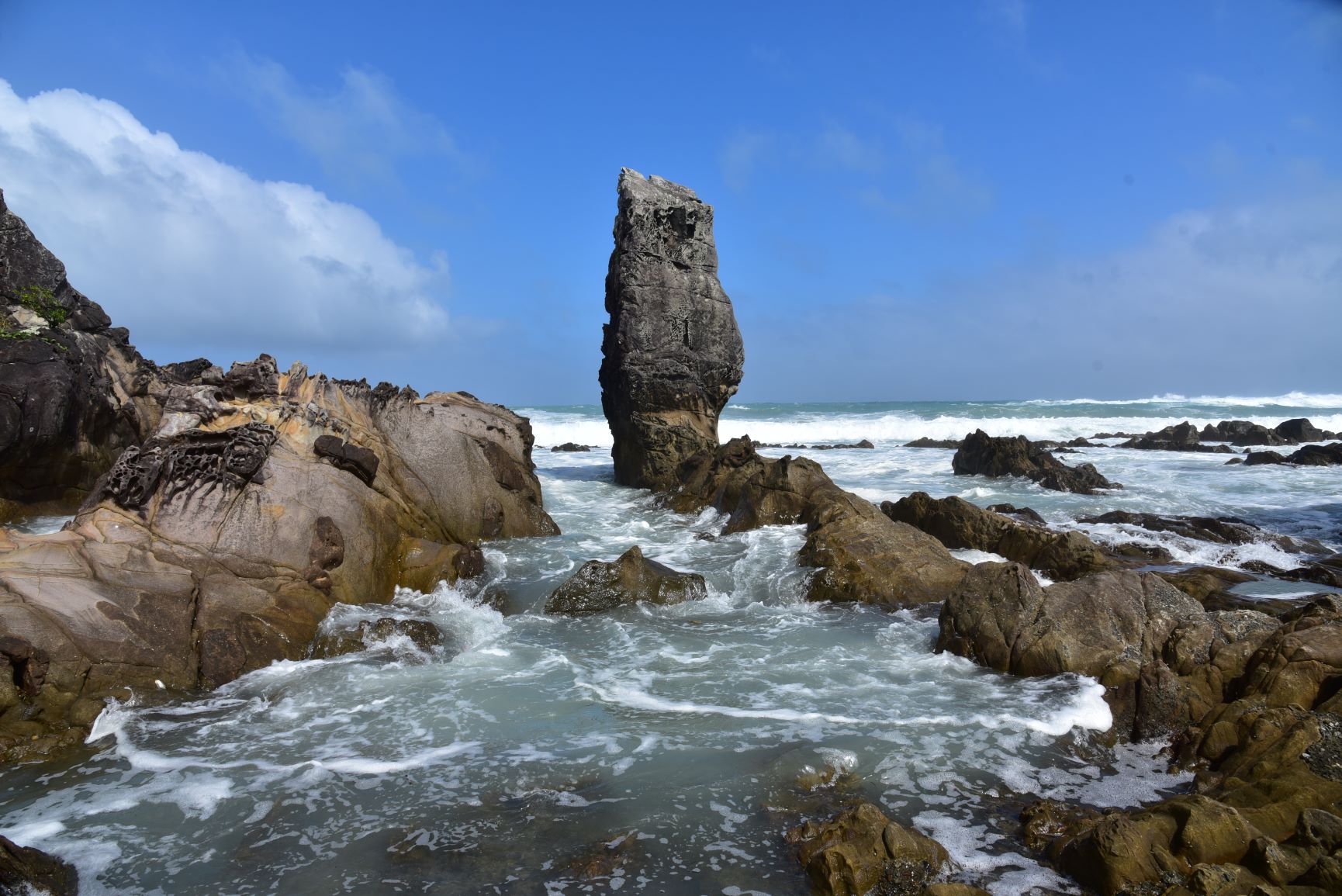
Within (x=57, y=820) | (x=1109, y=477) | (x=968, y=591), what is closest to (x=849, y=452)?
(x=1109, y=477)

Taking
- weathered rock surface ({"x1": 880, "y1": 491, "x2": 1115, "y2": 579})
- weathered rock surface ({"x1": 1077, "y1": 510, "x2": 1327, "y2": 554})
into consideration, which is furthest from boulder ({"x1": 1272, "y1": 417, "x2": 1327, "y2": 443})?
weathered rock surface ({"x1": 880, "y1": 491, "x2": 1115, "y2": 579})

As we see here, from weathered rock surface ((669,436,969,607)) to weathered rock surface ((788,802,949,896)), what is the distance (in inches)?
197

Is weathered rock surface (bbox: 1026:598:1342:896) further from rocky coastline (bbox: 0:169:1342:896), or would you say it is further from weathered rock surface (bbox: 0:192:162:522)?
weathered rock surface (bbox: 0:192:162:522)

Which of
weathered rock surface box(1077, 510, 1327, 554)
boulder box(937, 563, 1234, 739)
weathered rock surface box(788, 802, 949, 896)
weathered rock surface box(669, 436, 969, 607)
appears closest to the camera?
weathered rock surface box(788, 802, 949, 896)

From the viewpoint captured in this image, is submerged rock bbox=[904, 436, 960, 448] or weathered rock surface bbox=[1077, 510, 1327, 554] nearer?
weathered rock surface bbox=[1077, 510, 1327, 554]

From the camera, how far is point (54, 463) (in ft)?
36.8

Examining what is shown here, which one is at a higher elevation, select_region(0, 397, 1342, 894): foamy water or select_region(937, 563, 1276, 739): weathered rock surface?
select_region(937, 563, 1276, 739): weathered rock surface

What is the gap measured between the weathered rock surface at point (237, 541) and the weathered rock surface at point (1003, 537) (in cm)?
652

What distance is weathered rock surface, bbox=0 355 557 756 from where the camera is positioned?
5.75 meters

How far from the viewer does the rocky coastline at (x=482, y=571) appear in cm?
371

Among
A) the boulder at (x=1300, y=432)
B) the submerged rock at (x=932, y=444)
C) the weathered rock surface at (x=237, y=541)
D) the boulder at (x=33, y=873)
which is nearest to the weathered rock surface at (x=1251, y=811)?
the boulder at (x=33, y=873)

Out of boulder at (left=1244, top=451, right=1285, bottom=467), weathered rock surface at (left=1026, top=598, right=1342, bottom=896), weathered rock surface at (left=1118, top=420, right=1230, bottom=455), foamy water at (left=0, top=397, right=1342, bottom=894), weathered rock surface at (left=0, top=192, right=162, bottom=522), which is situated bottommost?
foamy water at (left=0, top=397, right=1342, bottom=894)

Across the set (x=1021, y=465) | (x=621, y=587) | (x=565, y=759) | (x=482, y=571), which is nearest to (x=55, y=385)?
(x=482, y=571)

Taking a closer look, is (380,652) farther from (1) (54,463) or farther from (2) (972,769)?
(1) (54,463)
